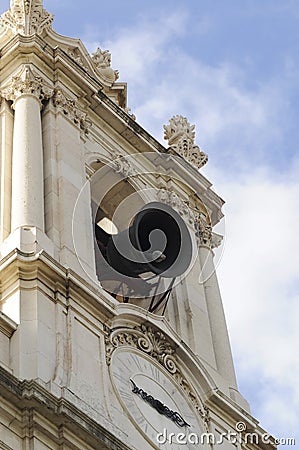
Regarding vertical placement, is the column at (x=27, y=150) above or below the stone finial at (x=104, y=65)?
below

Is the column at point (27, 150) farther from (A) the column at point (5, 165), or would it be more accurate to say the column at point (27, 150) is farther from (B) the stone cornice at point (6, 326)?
(B) the stone cornice at point (6, 326)

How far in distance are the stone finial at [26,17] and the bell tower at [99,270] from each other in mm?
32

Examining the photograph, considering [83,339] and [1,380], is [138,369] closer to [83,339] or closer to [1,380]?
[83,339]

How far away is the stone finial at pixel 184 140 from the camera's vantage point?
1208 inches

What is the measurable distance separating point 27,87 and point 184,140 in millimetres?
5221

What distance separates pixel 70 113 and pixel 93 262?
12.5 feet

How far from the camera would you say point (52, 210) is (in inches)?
971

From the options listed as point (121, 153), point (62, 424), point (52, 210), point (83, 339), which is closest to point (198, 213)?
point (121, 153)

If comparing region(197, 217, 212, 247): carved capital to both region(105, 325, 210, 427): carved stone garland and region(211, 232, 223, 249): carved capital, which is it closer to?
region(211, 232, 223, 249): carved capital

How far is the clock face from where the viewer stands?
22266 mm

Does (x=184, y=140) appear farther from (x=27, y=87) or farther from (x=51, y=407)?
(x=51, y=407)

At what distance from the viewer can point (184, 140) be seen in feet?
102

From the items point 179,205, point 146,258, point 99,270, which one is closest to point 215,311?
point 146,258

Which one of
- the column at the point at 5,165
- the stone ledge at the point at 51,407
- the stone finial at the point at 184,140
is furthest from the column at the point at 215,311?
the stone ledge at the point at 51,407
